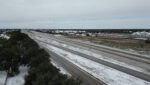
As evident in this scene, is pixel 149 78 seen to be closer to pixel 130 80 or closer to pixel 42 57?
pixel 130 80

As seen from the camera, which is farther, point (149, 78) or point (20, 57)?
point (20, 57)

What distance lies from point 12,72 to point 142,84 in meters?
11.7

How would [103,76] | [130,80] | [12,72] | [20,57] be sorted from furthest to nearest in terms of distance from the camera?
1. [20,57]
2. [12,72]
3. [103,76]
4. [130,80]


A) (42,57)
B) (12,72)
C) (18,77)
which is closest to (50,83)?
(42,57)

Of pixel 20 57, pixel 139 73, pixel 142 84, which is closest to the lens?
pixel 142 84

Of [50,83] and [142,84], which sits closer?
[50,83]

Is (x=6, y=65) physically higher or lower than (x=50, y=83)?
lower

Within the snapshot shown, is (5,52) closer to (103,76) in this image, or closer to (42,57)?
(42,57)

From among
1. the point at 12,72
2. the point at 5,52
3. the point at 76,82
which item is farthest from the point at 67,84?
the point at 5,52

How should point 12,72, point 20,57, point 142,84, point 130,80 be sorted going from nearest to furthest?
point 142,84 < point 130,80 < point 12,72 < point 20,57

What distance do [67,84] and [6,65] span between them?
34.5ft

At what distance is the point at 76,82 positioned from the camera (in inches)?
253

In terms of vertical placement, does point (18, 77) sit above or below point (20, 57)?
below

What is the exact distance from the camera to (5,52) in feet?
47.4
